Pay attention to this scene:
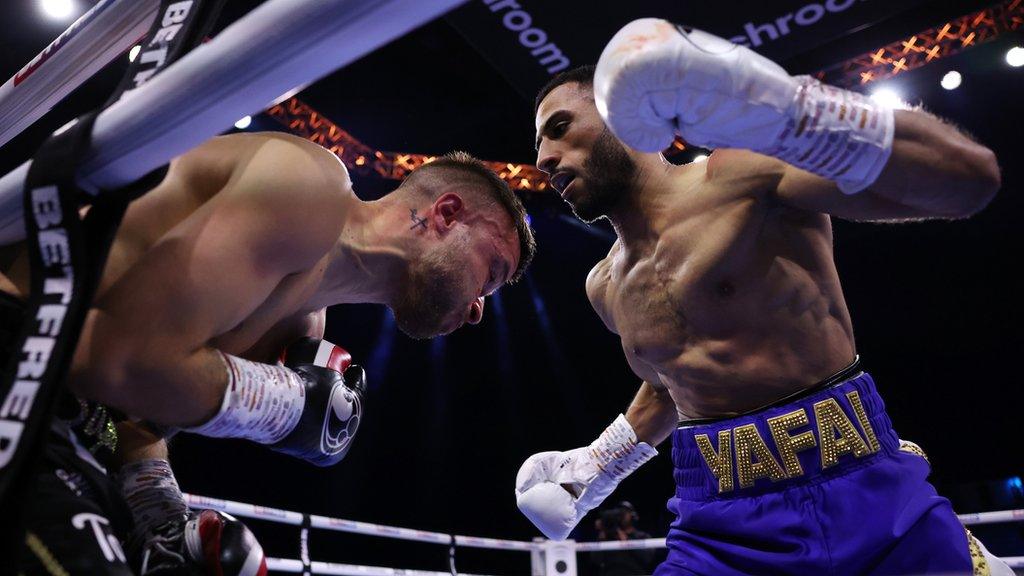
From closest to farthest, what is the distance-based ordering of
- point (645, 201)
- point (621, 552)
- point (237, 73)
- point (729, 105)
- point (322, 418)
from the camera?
point (237, 73) → point (729, 105) → point (322, 418) → point (645, 201) → point (621, 552)

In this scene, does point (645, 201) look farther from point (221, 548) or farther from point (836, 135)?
point (221, 548)

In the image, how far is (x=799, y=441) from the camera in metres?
1.61

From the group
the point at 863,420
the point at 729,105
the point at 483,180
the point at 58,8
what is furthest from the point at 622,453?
the point at 58,8

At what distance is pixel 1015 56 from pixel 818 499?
5438 mm

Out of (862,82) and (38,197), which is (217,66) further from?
(862,82)

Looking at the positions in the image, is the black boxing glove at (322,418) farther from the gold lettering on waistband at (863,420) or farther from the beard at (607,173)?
the gold lettering on waistband at (863,420)

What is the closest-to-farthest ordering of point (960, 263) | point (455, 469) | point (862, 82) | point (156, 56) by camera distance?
1. point (156, 56)
2. point (862, 82)
3. point (960, 263)
4. point (455, 469)

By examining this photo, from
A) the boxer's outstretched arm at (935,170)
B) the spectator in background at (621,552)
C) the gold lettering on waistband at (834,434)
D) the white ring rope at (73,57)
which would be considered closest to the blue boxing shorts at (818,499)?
the gold lettering on waistband at (834,434)

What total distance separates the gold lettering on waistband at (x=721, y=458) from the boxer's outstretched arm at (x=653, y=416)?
0.37 m

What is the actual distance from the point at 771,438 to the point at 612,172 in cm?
81

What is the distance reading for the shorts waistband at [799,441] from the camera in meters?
1.60

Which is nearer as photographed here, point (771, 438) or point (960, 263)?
point (771, 438)

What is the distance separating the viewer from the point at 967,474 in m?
7.94

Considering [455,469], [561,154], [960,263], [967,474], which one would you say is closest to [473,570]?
[455,469]
